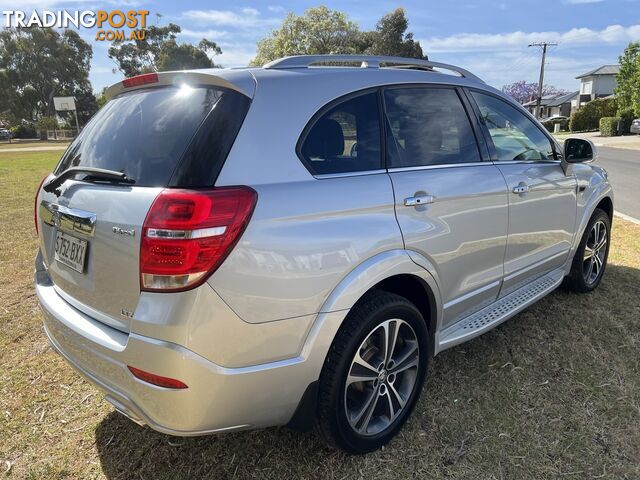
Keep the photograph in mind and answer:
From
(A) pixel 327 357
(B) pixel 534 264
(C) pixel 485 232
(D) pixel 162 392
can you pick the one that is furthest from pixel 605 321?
(D) pixel 162 392

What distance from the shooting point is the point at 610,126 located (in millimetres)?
39719

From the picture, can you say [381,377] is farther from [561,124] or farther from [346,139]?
[561,124]

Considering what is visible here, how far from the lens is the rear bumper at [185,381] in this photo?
1.78m

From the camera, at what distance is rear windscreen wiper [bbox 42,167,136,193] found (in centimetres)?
199

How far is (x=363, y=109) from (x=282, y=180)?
71 centimetres

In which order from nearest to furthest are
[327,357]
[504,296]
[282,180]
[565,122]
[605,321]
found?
[282,180] → [327,357] → [504,296] → [605,321] → [565,122]

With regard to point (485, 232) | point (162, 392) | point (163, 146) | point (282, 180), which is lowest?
point (162, 392)

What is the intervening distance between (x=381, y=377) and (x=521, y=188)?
1.56 metres

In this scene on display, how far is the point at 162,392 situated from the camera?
180 cm

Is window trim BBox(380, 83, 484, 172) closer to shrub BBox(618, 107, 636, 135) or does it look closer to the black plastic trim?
the black plastic trim

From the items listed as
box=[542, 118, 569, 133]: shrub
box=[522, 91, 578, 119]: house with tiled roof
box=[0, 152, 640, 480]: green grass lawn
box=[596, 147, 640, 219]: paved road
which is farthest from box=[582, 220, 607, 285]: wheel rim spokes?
box=[522, 91, 578, 119]: house with tiled roof

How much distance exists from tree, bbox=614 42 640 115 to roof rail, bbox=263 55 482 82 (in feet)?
146

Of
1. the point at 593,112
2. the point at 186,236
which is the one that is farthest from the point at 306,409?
the point at 593,112

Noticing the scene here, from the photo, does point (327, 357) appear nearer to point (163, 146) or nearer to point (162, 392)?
point (162, 392)
